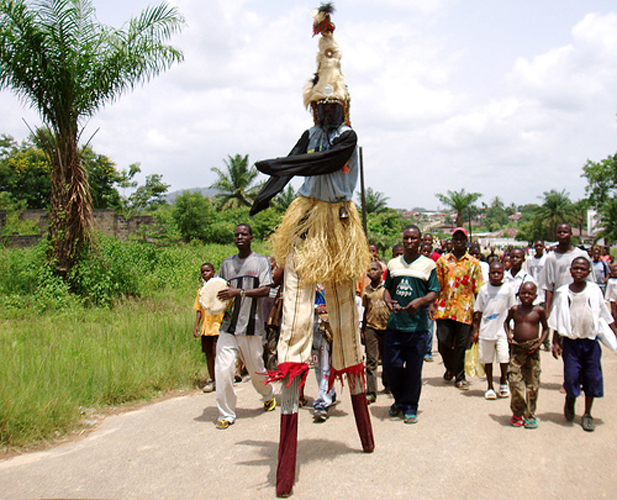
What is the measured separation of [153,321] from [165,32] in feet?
19.5

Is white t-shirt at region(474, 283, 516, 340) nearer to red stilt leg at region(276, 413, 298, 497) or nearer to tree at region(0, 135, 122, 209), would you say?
red stilt leg at region(276, 413, 298, 497)

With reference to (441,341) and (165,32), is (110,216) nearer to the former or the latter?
(165,32)

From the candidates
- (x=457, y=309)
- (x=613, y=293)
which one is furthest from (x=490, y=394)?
(x=613, y=293)

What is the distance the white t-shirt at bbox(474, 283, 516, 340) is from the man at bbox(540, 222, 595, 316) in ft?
2.77

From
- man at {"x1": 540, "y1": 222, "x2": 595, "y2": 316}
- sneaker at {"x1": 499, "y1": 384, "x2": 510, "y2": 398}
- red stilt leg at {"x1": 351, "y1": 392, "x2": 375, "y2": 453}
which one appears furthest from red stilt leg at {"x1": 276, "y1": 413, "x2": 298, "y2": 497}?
man at {"x1": 540, "y1": 222, "x2": 595, "y2": 316}

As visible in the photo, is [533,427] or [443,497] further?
[533,427]

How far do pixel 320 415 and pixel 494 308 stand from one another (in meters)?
2.54

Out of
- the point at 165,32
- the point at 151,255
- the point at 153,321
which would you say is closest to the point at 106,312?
the point at 153,321

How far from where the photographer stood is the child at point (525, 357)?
534 centimetres

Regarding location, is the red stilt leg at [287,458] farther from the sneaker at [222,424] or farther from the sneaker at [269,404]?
the sneaker at [269,404]

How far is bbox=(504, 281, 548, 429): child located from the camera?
5.34 metres

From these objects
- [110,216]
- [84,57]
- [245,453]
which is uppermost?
[84,57]

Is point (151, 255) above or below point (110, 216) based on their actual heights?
below

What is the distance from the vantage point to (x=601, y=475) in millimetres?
4109
